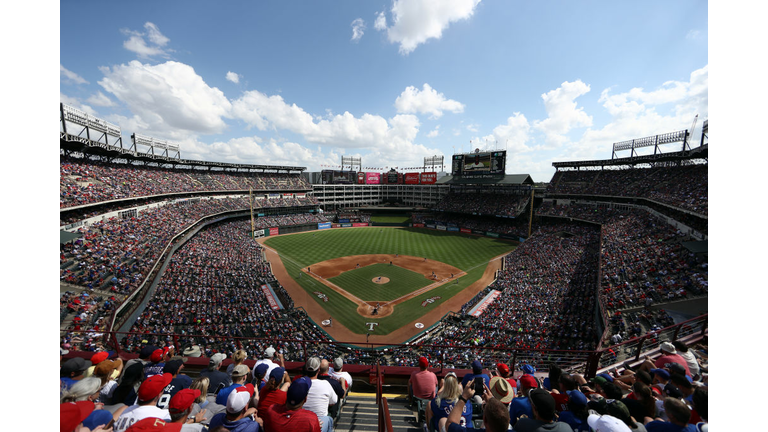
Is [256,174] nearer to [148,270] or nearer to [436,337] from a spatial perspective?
[148,270]

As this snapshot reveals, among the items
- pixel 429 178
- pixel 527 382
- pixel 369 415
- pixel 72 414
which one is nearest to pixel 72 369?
pixel 72 414

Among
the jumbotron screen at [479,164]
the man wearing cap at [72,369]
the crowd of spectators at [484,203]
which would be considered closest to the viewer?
the man wearing cap at [72,369]

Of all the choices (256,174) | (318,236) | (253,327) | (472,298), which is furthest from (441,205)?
(253,327)

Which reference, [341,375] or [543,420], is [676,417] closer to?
[543,420]

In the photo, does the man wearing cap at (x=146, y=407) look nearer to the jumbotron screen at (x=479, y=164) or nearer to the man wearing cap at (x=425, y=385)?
the man wearing cap at (x=425, y=385)

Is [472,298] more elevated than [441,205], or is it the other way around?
[441,205]

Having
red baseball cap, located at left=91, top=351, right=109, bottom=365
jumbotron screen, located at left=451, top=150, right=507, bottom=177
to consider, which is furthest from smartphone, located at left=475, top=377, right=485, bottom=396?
jumbotron screen, located at left=451, top=150, right=507, bottom=177

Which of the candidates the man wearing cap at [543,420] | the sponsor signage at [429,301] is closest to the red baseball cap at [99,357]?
the man wearing cap at [543,420]
